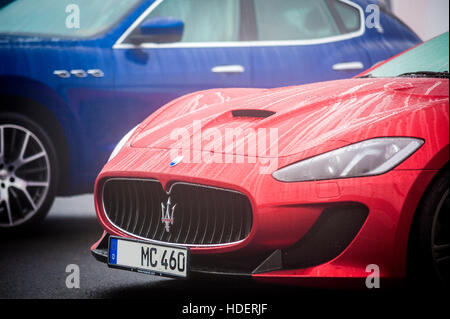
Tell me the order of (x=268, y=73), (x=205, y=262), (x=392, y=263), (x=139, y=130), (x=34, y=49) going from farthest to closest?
(x=268, y=73), (x=34, y=49), (x=139, y=130), (x=205, y=262), (x=392, y=263)

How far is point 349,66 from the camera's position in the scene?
239 inches

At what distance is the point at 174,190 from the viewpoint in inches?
135

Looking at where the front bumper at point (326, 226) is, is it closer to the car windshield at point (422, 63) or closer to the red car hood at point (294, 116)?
the red car hood at point (294, 116)

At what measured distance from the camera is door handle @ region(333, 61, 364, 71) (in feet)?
19.9

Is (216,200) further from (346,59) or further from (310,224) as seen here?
(346,59)

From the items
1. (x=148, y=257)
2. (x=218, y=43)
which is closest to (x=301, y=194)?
(x=148, y=257)

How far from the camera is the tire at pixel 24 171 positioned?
524 cm

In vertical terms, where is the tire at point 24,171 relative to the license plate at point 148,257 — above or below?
above

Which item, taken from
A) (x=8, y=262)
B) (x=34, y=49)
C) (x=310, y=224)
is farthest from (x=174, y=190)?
(x=34, y=49)

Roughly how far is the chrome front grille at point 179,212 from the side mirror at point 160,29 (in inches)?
77.0

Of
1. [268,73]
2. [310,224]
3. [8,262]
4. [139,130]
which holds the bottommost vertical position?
[8,262]

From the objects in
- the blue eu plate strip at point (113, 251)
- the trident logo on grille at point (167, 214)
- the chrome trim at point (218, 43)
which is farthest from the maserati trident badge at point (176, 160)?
the chrome trim at point (218, 43)

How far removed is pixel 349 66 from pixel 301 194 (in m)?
3.13

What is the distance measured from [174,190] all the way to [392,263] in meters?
0.96
